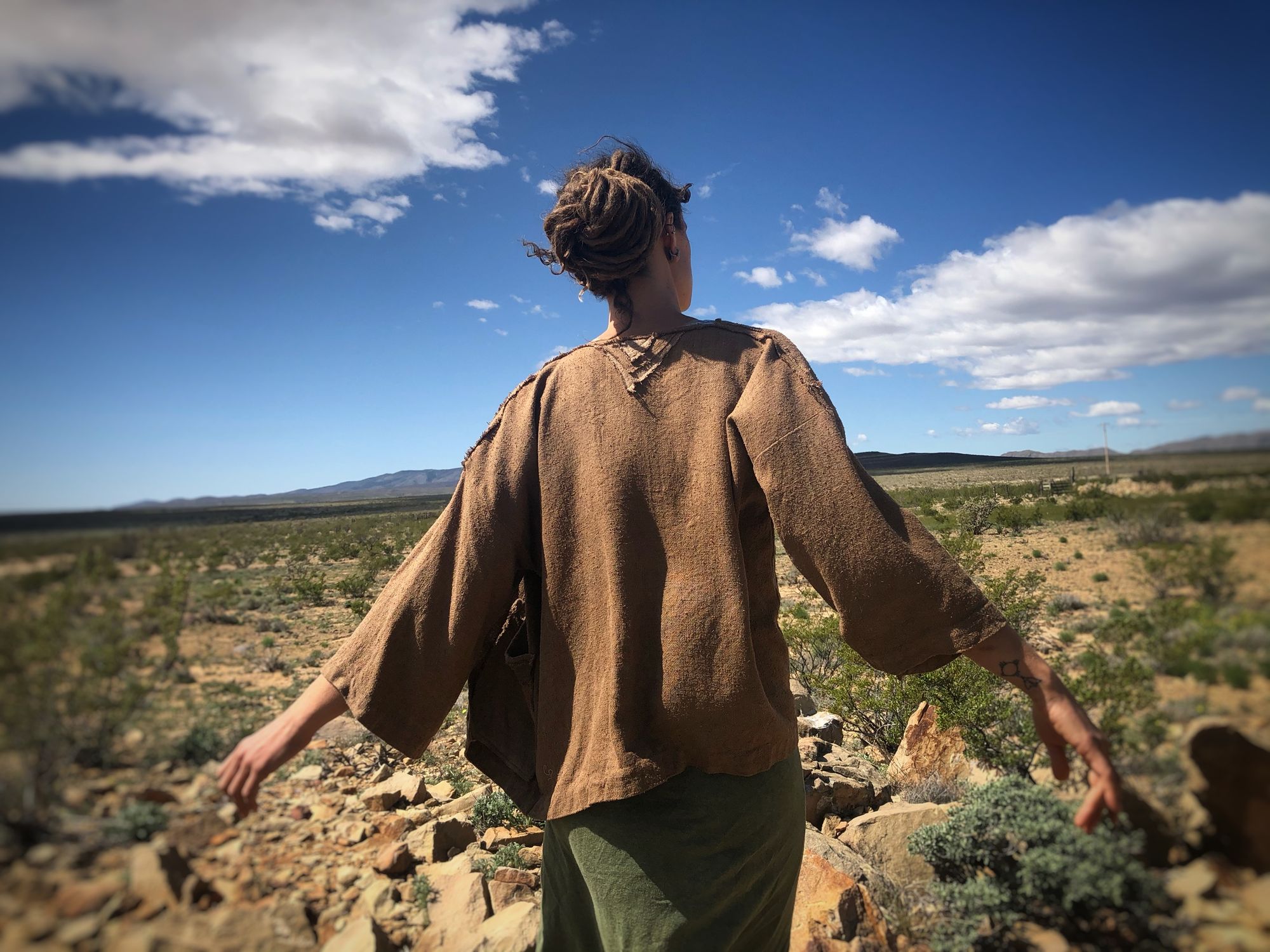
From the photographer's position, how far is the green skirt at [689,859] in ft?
4.82

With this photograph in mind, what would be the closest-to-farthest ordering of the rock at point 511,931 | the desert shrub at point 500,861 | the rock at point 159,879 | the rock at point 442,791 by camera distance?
the rock at point 159,879 → the rock at point 511,931 → the desert shrub at point 500,861 → the rock at point 442,791

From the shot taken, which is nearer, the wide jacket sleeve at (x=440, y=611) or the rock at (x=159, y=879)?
the rock at (x=159, y=879)

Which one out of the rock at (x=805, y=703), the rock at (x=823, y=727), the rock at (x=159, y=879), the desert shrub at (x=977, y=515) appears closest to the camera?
the rock at (x=159, y=879)

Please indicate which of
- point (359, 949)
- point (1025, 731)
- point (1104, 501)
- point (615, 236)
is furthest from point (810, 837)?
point (615, 236)

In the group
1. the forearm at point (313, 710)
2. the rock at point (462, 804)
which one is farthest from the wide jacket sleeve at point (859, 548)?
the rock at point (462, 804)

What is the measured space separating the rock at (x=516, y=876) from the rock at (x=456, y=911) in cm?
17

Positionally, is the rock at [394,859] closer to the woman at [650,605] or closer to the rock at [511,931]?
the rock at [511,931]

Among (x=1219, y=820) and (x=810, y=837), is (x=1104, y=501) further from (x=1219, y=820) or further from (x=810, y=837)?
(x=810, y=837)

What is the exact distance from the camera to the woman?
1.39m

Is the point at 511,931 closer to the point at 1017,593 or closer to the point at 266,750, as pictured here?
the point at 266,750

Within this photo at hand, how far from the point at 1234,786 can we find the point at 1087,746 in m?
0.21

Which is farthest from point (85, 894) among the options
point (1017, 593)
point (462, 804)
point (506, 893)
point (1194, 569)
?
point (1017, 593)

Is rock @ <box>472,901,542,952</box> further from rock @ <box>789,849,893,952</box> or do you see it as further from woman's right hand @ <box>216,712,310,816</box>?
woman's right hand @ <box>216,712,310,816</box>

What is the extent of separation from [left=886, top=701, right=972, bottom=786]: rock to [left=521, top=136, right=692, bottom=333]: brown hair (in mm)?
3430
